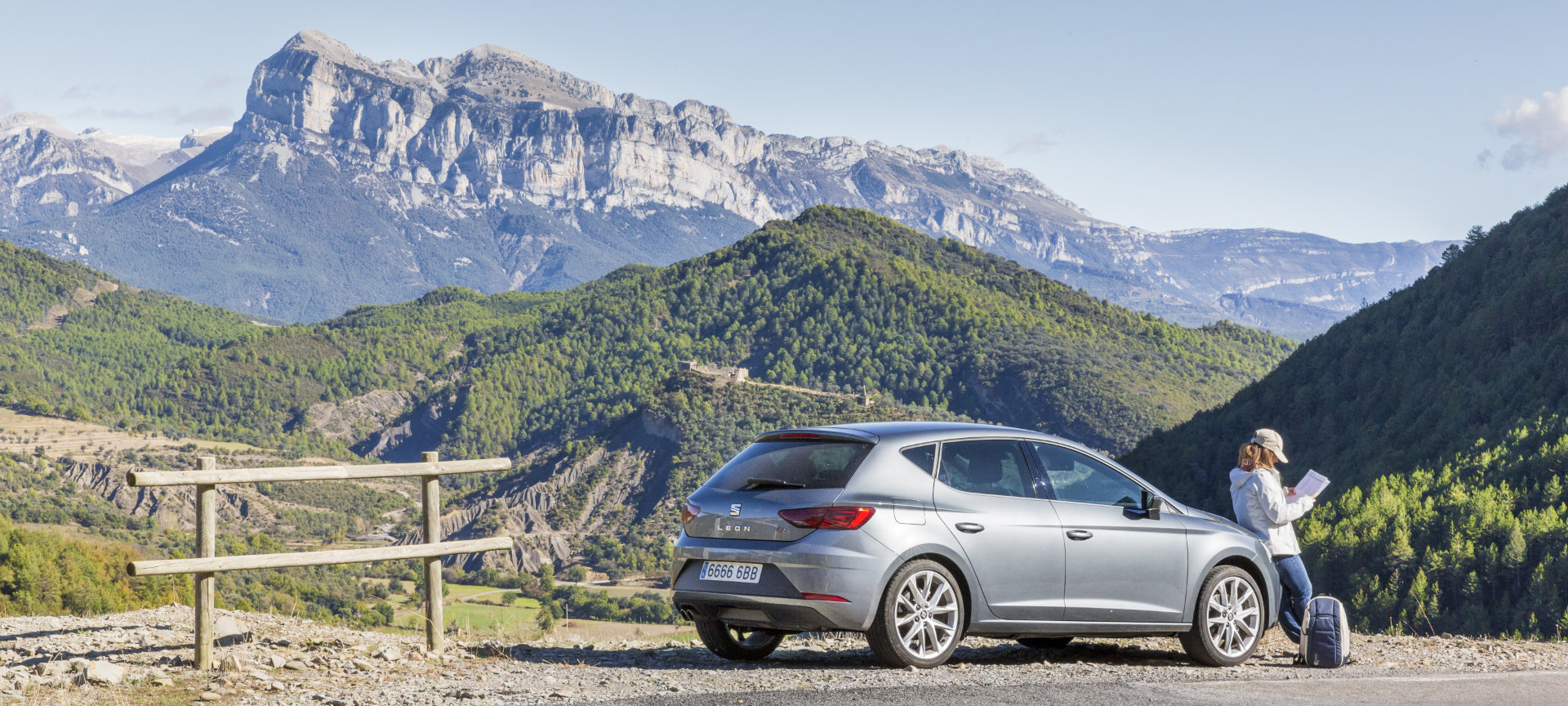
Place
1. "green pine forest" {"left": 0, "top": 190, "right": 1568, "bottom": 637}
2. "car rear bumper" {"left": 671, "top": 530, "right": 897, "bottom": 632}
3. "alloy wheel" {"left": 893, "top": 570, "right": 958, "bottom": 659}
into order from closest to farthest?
"car rear bumper" {"left": 671, "top": 530, "right": 897, "bottom": 632} < "alloy wheel" {"left": 893, "top": 570, "right": 958, "bottom": 659} < "green pine forest" {"left": 0, "top": 190, "right": 1568, "bottom": 637}

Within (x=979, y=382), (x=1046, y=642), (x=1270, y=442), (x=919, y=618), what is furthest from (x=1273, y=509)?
(x=979, y=382)

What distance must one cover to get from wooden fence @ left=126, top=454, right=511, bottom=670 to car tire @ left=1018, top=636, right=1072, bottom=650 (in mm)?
3953

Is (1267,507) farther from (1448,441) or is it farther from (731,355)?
(731,355)

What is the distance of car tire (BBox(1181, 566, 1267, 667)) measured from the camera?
8.35 meters

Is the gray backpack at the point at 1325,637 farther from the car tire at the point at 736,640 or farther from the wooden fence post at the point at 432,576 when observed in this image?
the wooden fence post at the point at 432,576

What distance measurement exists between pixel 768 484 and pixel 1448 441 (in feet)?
107

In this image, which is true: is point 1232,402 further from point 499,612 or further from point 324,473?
point 324,473

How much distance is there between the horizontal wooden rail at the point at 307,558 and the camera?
6984 millimetres

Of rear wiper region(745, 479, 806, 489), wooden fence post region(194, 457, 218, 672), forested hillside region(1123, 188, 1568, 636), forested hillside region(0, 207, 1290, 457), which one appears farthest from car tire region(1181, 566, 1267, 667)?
forested hillside region(0, 207, 1290, 457)

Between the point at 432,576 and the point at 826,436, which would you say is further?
the point at 432,576

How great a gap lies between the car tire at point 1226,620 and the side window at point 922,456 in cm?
229

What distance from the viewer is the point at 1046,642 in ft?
30.2

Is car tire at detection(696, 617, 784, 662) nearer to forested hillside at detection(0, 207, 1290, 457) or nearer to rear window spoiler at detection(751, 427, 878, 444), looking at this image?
rear window spoiler at detection(751, 427, 878, 444)

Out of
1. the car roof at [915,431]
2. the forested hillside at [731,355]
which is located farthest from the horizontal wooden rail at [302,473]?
the forested hillside at [731,355]
